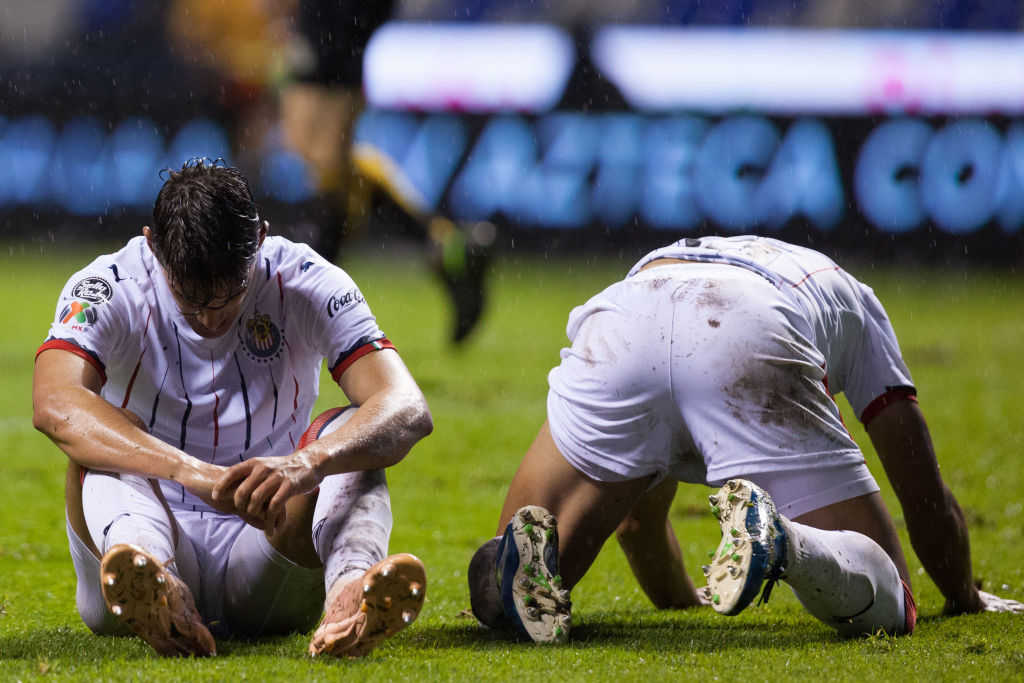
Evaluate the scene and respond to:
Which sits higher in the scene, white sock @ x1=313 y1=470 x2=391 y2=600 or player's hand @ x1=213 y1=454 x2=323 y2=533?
player's hand @ x1=213 y1=454 x2=323 y2=533

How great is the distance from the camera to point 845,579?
2.40m

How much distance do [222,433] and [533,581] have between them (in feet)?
2.52

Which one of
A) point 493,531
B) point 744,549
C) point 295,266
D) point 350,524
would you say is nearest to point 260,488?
point 350,524

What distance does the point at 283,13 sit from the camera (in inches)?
476

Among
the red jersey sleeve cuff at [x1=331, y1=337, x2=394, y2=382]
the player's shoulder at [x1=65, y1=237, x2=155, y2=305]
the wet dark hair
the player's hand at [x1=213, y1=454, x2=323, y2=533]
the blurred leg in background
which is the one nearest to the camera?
the player's hand at [x1=213, y1=454, x2=323, y2=533]

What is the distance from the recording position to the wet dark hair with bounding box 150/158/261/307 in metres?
2.44

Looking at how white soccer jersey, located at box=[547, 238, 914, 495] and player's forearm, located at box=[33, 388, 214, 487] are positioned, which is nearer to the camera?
player's forearm, located at box=[33, 388, 214, 487]

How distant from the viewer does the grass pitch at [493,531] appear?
2.36 metres

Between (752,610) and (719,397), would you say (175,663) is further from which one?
(752,610)

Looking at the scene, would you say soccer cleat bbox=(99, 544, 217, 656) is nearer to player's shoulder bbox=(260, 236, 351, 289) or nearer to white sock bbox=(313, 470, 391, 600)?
white sock bbox=(313, 470, 391, 600)

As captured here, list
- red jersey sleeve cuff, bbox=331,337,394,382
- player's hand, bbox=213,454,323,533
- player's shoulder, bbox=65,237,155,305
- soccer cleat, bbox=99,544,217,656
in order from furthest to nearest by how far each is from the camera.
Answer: red jersey sleeve cuff, bbox=331,337,394,382, player's shoulder, bbox=65,237,155,305, player's hand, bbox=213,454,323,533, soccer cleat, bbox=99,544,217,656

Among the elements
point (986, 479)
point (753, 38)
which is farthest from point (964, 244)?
point (986, 479)

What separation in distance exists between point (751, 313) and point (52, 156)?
38.8 ft

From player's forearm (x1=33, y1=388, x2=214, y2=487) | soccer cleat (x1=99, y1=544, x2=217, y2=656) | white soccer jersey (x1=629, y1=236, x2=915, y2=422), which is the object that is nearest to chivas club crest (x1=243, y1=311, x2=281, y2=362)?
player's forearm (x1=33, y1=388, x2=214, y2=487)
